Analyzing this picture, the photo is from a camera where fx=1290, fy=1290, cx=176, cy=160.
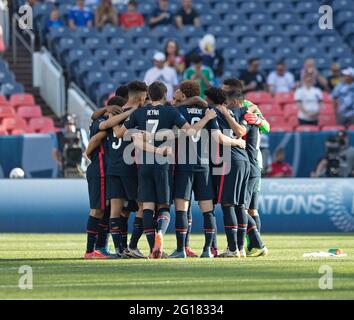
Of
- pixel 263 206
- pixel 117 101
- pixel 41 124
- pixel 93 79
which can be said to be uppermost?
pixel 117 101

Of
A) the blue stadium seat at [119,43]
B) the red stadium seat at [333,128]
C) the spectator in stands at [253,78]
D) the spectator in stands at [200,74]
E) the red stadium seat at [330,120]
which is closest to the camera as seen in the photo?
the spectator in stands at [200,74]

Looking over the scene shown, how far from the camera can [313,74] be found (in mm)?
29469

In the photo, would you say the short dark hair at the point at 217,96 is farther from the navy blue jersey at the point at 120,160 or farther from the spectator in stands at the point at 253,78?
→ the spectator in stands at the point at 253,78

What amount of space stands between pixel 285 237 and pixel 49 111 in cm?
912

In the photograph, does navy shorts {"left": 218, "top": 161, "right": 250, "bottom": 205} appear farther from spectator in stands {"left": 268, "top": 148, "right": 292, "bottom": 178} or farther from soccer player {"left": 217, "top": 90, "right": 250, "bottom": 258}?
spectator in stands {"left": 268, "top": 148, "right": 292, "bottom": 178}

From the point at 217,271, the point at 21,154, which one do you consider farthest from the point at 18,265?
the point at 21,154

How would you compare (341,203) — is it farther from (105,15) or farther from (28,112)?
(105,15)

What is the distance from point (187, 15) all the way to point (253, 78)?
11.9 feet

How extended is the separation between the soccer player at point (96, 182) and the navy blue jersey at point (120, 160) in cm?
18

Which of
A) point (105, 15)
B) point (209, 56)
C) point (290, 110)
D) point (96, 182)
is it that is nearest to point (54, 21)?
point (105, 15)

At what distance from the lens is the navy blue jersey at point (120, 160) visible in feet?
53.6

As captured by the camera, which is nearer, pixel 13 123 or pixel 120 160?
pixel 120 160

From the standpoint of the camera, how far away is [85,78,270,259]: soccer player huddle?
15961 millimetres

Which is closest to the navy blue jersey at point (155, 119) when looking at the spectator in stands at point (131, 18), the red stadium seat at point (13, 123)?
the red stadium seat at point (13, 123)
